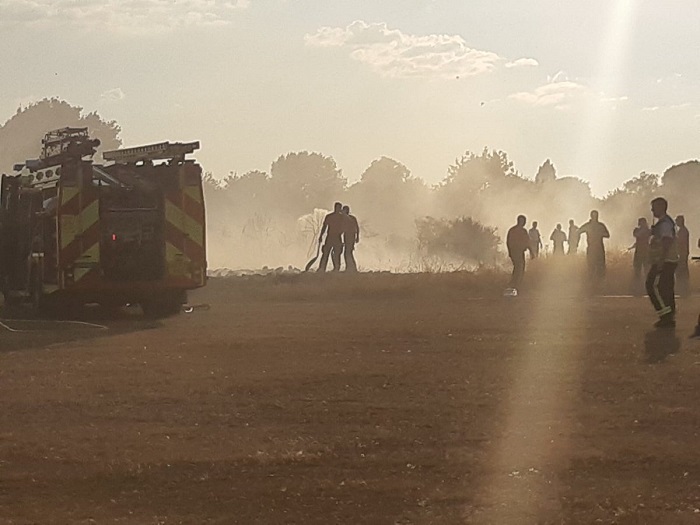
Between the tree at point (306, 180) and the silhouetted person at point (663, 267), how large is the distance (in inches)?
4175

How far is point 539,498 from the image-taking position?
666cm

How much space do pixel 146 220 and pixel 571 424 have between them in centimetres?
1191

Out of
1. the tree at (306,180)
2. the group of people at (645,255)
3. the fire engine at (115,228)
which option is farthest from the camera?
the tree at (306,180)

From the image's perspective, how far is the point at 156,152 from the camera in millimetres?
19969

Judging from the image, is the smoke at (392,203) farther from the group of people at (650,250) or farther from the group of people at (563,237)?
the group of people at (650,250)

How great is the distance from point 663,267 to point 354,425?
8.10 m

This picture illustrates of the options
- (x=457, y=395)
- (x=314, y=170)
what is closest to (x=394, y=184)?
(x=314, y=170)

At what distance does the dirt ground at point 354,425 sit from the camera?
6.64 meters

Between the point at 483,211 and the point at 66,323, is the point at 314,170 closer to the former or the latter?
the point at 483,211

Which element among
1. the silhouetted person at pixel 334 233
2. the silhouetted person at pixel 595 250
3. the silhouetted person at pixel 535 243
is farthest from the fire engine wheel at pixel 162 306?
the silhouetted person at pixel 535 243

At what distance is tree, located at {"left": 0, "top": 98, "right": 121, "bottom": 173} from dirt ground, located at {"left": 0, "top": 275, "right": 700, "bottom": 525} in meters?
105

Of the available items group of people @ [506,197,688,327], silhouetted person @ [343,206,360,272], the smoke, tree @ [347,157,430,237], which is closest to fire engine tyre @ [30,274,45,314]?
group of people @ [506,197,688,327]

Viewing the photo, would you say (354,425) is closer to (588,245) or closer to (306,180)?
(588,245)

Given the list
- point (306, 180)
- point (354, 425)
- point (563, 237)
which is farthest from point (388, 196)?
point (354, 425)
